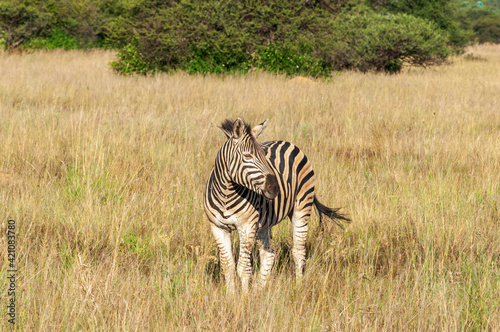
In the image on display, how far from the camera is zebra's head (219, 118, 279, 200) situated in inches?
105

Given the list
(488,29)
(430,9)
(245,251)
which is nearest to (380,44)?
(430,9)

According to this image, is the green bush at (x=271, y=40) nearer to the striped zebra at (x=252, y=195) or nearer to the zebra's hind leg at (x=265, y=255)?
the striped zebra at (x=252, y=195)

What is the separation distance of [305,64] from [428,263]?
11.1m

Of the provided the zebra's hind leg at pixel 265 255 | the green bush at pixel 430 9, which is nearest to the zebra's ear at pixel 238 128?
the zebra's hind leg at pixel 265 255

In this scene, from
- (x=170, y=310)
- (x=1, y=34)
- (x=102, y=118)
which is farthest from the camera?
(x=1, y=34)

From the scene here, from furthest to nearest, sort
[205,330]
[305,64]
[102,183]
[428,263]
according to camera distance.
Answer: [305,64] < [102,183] < [428,263] < [205,330]

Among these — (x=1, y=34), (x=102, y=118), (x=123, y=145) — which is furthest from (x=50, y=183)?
(x=1, y=34)

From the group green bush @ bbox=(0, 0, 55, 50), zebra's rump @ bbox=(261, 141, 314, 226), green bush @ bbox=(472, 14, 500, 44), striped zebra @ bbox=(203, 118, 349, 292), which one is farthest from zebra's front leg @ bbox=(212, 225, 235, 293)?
green bush @ bbox=(472, 14, 500, 44)

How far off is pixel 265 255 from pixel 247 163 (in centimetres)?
84

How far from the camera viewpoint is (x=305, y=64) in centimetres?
1412

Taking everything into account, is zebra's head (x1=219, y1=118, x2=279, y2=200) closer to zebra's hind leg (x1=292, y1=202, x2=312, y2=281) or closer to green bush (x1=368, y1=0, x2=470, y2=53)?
zebra's hind leg (x1=292, y1=202, x2=312, y2=281)

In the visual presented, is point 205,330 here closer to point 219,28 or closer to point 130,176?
point 130,176

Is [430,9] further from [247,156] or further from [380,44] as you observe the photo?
[247,156]

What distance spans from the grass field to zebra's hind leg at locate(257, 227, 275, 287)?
75 mm
